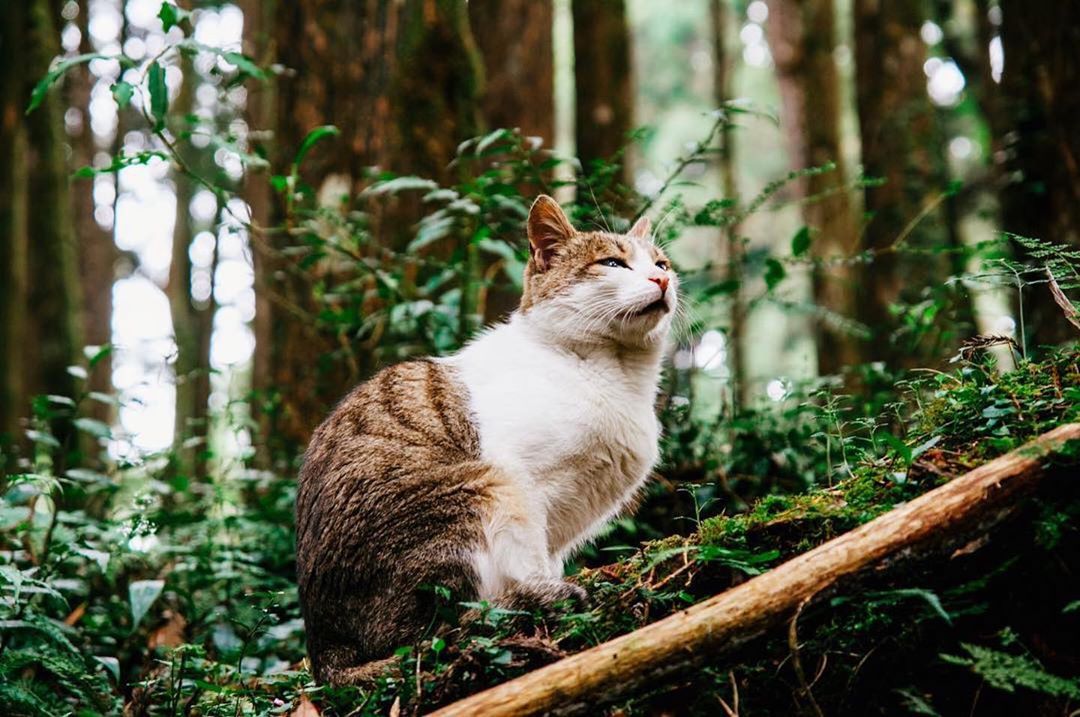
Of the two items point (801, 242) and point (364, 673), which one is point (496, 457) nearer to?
point (364, 673)

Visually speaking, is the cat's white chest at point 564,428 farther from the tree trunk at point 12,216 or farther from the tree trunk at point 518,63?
the tree trunk at point 12,216

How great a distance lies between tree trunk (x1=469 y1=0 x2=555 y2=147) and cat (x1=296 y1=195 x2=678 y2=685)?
4.22 m

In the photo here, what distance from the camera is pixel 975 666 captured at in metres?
2.27

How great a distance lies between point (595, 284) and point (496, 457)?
1.06m

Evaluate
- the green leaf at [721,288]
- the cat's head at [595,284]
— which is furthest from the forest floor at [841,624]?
the green leaf at [721,288]

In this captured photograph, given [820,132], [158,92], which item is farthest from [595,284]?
[820,132]

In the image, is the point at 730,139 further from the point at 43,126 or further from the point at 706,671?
the point at 706,671

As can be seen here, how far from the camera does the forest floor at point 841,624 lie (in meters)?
2.50

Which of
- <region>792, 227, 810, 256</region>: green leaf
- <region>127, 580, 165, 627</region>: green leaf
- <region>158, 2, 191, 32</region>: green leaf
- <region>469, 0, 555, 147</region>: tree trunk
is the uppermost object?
<region>469, 0, 555, 147</region>: tree trunk

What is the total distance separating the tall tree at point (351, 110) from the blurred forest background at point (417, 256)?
0.02 metres

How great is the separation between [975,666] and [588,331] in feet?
7.98

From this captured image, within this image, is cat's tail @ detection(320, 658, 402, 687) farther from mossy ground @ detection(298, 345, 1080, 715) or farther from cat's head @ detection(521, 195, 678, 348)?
cat's head @ detection(521, 195, 678, 348)

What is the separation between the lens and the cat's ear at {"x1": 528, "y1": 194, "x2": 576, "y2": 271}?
459cm

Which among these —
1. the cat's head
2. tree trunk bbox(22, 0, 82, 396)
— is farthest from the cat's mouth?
tree trunk bbox(22, 0, 82, 396)
